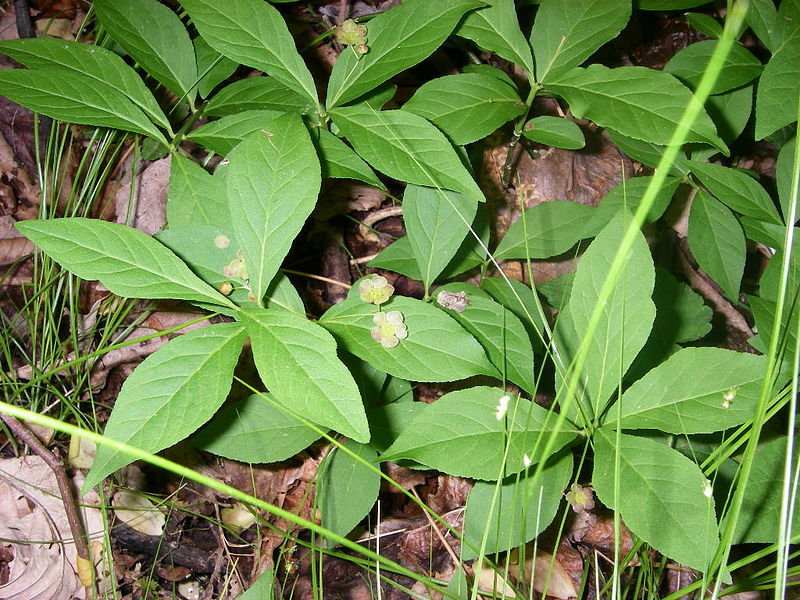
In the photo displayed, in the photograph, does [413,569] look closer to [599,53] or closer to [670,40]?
[599,53]

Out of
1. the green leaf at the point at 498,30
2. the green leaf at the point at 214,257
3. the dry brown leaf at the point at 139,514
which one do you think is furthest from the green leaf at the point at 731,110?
the dry brown leaf at the point at 139,514

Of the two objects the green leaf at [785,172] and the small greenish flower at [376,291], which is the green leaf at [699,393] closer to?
the small greenish flower at [376,291]

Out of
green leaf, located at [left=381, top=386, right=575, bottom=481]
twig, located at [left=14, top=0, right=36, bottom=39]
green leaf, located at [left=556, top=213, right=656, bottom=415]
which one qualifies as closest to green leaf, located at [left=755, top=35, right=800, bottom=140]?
green leaf, located at [left=556, top=213, right=656, bottom=415]

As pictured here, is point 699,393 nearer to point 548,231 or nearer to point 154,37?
point 548,231

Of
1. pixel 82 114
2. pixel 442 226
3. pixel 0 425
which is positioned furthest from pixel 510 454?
pixel 0 425

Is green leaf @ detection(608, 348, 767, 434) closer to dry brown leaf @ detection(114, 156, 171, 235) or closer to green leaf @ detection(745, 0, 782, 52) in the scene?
green leaf @ detection(745, 0, 782, 52)
